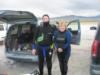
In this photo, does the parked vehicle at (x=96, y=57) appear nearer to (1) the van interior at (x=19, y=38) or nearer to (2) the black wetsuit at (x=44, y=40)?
(2) the black wetsuit at (x=44, y=40)

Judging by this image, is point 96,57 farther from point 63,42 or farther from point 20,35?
point 20,35

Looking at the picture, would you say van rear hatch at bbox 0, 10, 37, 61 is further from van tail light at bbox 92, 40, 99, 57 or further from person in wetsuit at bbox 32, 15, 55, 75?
van tail light at bbox 92, 40, 99, 57

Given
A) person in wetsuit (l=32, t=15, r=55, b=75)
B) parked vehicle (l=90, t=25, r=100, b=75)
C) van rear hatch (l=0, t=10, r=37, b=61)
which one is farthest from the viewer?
van rear hatch (l=0, t=10, r=37, b=61)

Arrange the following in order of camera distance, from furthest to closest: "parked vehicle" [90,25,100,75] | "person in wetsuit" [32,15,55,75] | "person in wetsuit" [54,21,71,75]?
"person in wetsuit" [32,15,55,75]
"person in wetsuit" [54,21,71,75]
"parked vehicle" [90,25,100,75]

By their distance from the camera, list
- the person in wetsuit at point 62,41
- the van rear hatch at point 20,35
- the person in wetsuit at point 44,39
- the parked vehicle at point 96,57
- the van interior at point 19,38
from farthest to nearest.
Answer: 1. the van interior at point 19,38
2. the van rear hatch at point 20,35
3. the person in wetsuit at point 44,39
4. the person in wetsuit at point 62,41
5. the parked vehicle at point 96,57

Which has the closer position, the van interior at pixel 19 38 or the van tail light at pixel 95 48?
the van tail light at pixel 95 48

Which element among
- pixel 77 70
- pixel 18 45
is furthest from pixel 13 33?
pixel 77 70

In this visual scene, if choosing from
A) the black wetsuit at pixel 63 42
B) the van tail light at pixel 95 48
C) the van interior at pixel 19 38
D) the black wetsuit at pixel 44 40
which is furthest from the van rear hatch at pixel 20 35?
the van tail light at pixel 95 48

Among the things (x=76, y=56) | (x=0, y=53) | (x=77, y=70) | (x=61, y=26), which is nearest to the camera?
(x=61, y=26)

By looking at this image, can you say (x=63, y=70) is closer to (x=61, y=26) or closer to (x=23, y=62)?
(x=61, y=26)

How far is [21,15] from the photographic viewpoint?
10.9m

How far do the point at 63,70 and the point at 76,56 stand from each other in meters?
4.73

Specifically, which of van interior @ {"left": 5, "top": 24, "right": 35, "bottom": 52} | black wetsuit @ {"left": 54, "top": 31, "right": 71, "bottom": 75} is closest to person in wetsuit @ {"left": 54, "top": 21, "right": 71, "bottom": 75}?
black wetsuit @ {"left": 54, "top": 31, "right": 71, "bottom": 75}

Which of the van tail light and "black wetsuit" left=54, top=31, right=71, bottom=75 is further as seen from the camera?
"black wetsuit" left=54, top=31, right=71, bottom=75
